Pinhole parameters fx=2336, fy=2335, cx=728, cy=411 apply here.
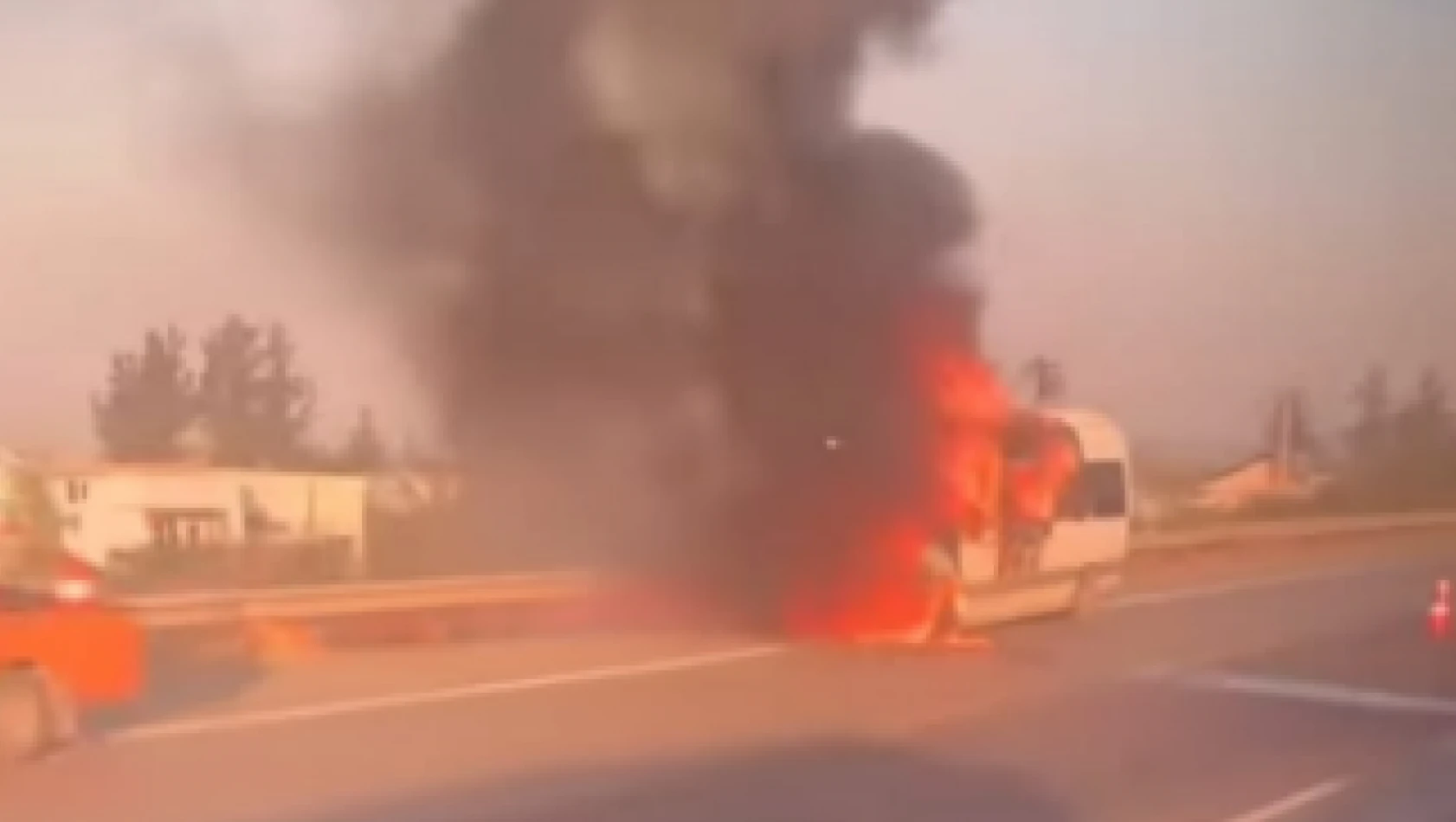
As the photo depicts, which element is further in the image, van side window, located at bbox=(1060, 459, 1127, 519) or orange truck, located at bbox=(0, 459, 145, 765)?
van side window, located at bbox=(1060, 459, 1127, 519)

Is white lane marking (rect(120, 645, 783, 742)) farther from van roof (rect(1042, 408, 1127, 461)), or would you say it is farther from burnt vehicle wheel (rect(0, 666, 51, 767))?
van roof (rect(1042, 408, 1127, 461))

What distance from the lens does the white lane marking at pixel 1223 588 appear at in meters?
20.0

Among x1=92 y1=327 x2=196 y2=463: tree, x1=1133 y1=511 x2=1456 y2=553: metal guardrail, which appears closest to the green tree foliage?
x1=1133 y1=511 x2=1456 y2=553: metal guardrail

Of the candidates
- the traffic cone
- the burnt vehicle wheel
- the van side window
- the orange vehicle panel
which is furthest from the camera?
the van side window

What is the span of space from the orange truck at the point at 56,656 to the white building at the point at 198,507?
261cm

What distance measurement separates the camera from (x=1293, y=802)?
31.8 ft

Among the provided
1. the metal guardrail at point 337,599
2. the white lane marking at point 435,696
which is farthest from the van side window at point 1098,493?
the metal guardrail at point 337,599

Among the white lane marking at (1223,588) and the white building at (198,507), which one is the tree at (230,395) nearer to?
the white building at (198,507)

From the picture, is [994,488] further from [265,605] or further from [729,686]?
[265,605]

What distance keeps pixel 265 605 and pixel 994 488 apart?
5.72 meters

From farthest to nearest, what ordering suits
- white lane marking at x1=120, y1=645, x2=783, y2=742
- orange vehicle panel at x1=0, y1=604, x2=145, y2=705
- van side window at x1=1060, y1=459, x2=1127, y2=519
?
van side window at x1=1060, y1=459, x2=1127, y2=519 → white lane marking at x1=120, y1=645, x2=783, y2=742 → orange vehicle panel at x1=0, y1=604, x2=145, y2=705

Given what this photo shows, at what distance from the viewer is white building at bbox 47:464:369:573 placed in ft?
46.9

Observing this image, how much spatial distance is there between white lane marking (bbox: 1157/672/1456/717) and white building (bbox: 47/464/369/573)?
5710 millimetres

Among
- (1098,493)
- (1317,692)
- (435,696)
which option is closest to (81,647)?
(435,696)
